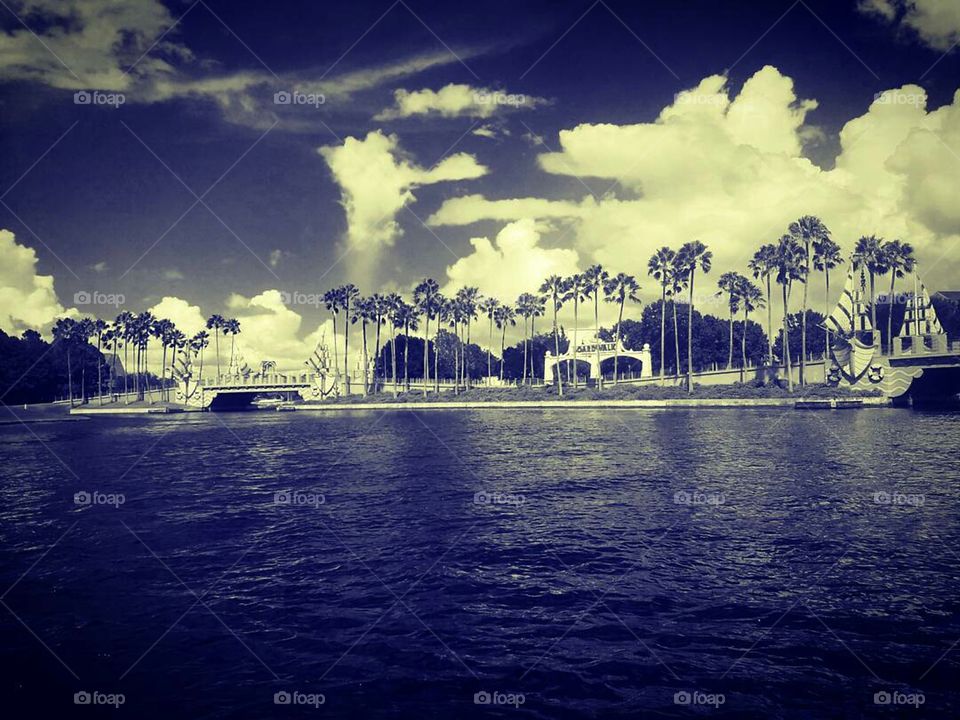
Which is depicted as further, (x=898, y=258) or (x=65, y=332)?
(x=65, y=332)

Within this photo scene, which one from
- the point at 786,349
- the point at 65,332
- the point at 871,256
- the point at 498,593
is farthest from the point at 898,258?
the point at 65,332

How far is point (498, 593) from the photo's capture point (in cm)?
1401

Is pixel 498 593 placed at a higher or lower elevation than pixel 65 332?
lower

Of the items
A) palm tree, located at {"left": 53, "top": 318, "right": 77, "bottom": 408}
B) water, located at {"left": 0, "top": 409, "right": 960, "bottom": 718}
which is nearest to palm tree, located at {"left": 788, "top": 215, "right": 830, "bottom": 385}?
water, located at {"left": 0, "top": 409, "right": 960, "bottom": 718}

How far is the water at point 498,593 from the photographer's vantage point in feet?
32.1

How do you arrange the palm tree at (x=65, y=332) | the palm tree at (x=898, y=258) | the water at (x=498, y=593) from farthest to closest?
1. the palm tree at (x=65, y=332)
2. the palm tree at (x=898, y=258)
3. the water at (x=498, y=593)

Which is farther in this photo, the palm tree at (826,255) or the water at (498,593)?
the palm tree at (826,255)

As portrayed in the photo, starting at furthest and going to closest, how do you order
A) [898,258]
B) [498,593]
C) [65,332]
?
A: [65,332]
[898,258]
[498,593]

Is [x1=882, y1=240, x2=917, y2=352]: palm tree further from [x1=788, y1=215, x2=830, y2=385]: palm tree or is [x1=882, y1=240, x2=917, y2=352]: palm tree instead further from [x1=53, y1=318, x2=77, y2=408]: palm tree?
[x1=53, y1=318, x2=77, y2=408]: palm tree

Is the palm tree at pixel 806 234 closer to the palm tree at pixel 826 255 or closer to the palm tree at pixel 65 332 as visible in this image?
the palm tree at pixel 826 255

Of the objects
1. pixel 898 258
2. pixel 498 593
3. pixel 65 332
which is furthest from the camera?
pixel 65 332

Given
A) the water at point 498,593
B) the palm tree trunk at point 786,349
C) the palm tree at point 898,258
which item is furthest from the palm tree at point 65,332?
the palm tree at point 898,258

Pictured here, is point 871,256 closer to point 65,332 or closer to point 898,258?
point 898,258

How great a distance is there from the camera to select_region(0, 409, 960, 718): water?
9.80m
